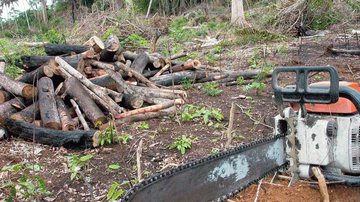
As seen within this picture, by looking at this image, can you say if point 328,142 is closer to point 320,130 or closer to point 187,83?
point 320,130

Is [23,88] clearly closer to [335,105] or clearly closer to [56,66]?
[56,66]

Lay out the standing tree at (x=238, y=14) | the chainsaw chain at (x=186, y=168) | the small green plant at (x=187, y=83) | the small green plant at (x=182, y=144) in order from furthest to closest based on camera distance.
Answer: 1. the standing tree at (x=238, y=14)
2. the small green plant at (x=187, y=83)
3. the small green plant at (x=182, y=144)
4. the chainsaw chain at (x=186, y=168)

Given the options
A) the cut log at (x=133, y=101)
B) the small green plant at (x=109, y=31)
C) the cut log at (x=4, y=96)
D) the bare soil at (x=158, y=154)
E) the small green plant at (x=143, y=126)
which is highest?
the small green plant at (x=109, y=31)

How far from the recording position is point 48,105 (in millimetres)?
5027

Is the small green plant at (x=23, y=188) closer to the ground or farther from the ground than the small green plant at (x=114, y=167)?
farther from the ground

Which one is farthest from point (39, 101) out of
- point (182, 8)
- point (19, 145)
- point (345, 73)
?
point (182, 8)

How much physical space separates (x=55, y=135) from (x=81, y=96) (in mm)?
881

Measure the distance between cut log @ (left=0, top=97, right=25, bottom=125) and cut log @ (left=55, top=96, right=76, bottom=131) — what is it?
0.54 meters

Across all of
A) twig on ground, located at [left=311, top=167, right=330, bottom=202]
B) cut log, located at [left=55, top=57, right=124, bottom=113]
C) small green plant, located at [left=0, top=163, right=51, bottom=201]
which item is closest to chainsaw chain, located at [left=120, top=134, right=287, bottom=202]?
twig on ground, located at [left=311, top=167, right=330, bottom=202]

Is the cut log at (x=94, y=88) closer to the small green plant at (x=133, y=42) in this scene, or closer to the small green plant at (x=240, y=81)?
the small green plant at (x=240, y=81)

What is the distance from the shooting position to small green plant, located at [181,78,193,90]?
22.5 ft

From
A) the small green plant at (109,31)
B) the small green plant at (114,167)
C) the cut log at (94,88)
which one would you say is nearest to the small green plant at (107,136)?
the small green plant at (114,167)

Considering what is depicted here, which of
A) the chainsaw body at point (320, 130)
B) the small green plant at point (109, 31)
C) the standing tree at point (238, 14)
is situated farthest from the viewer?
the standing tree at point (238, 14)

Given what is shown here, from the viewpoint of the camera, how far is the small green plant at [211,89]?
6445mm
